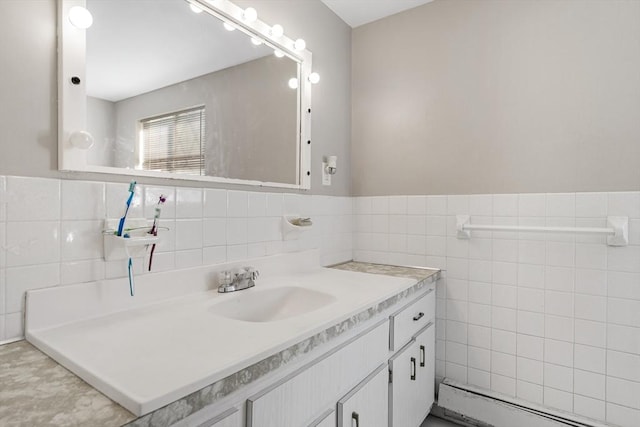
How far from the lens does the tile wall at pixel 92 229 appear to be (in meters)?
0.87

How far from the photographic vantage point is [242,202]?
149 cm

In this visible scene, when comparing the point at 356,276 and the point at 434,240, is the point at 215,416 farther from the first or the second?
the point at 434,240

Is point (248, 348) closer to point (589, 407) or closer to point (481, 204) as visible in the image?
point (481, 204)

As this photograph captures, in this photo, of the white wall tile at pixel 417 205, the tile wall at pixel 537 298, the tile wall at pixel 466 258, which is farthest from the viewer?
the white wall tile at pixel 417 205

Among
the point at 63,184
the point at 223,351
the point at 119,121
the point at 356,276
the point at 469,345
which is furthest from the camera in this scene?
the point at 469,345

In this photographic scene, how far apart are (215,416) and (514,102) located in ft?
6.15

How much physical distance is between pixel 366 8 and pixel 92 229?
1939 millimetres

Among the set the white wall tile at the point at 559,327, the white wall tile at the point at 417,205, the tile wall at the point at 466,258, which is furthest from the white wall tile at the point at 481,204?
the white wall tile at the point at 559,327

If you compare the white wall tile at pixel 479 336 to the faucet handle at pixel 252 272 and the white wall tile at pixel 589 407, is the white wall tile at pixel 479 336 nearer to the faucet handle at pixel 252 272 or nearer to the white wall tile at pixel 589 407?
the white wall tile at pixel 589 407

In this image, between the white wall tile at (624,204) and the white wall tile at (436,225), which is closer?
the white wall tile at (624,204)

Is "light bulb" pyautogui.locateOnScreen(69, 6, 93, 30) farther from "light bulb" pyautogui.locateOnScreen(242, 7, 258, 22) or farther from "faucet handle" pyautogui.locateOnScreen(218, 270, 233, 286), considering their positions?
"faucet handle" pyautogui.locateOnScreen(218, 270, 233, 286)

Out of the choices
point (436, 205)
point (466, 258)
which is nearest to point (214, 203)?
point (436, 205)

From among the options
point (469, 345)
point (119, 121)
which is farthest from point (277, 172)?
point (469, 345)

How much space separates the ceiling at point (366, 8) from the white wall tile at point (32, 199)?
5.83ft
